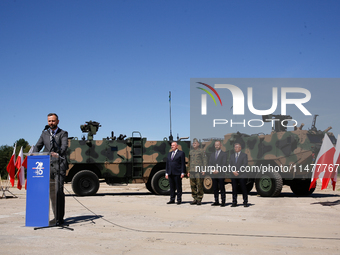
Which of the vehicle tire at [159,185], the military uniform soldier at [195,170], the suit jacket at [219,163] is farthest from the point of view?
the vehicle tire at [159,185]

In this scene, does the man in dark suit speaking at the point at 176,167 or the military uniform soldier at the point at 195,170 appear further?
the man in dark suit speaking at the point at 176,167

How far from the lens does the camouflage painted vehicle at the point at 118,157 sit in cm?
1499

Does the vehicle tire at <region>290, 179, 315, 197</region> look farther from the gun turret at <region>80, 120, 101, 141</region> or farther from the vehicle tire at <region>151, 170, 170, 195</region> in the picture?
the gun turret at <region>80, 120, 101, 141</region>

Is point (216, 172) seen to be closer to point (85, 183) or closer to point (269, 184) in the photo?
point (269, 184)

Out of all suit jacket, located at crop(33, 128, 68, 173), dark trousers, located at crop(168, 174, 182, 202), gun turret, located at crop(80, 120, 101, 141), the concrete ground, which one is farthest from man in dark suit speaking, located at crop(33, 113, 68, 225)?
gun turret, located at crop(80, 120, 101, 141)

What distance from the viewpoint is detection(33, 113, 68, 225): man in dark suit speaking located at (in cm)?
668

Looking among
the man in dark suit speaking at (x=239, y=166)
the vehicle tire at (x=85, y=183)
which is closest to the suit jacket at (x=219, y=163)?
the man in dark suit speaking at (x=239, y=166)

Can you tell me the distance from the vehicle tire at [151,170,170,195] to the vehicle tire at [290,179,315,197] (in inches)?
175

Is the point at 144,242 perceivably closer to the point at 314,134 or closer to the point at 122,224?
the point at 122,224

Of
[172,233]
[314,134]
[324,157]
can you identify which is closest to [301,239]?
[172,233]

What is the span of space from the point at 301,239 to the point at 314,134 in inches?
352

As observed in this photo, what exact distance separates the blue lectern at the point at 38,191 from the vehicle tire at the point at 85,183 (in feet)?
25.8

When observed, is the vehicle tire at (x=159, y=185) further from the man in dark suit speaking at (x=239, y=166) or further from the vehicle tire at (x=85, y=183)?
the man in dark suit speaking at (x=239, y=166)

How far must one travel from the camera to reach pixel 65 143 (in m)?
6.89
